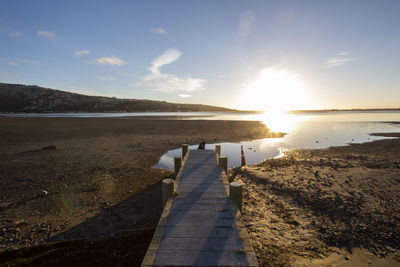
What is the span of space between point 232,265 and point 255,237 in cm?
295

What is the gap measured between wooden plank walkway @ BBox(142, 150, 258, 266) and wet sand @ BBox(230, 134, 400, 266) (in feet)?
4.92

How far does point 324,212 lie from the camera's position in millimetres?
7547

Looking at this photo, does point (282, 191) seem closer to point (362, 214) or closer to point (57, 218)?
point (362, 214)

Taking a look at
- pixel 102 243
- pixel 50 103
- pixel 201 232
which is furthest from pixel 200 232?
pixel 50 103

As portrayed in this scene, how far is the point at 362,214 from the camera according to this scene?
23.7 feet

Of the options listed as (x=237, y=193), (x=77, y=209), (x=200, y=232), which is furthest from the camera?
(x=77, y=209)

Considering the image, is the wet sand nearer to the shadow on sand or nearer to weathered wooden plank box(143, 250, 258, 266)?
weathered wooden plank box(143, 250, 258, 266)

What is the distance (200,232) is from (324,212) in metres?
6.01

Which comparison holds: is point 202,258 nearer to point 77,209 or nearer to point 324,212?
point 324,212

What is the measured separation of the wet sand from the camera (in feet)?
17.5

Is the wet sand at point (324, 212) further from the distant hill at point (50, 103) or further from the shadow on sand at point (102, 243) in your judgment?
the distant hill at point (50, 103)

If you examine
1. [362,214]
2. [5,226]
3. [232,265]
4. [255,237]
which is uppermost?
[232,265]

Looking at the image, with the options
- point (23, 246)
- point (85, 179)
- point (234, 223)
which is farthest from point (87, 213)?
point (234, 223)

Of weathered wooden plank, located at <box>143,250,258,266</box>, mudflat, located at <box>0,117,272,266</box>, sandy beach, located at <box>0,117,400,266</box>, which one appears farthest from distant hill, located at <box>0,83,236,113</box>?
weathered wooden plank, located at <box>143,250,258,266</box>
